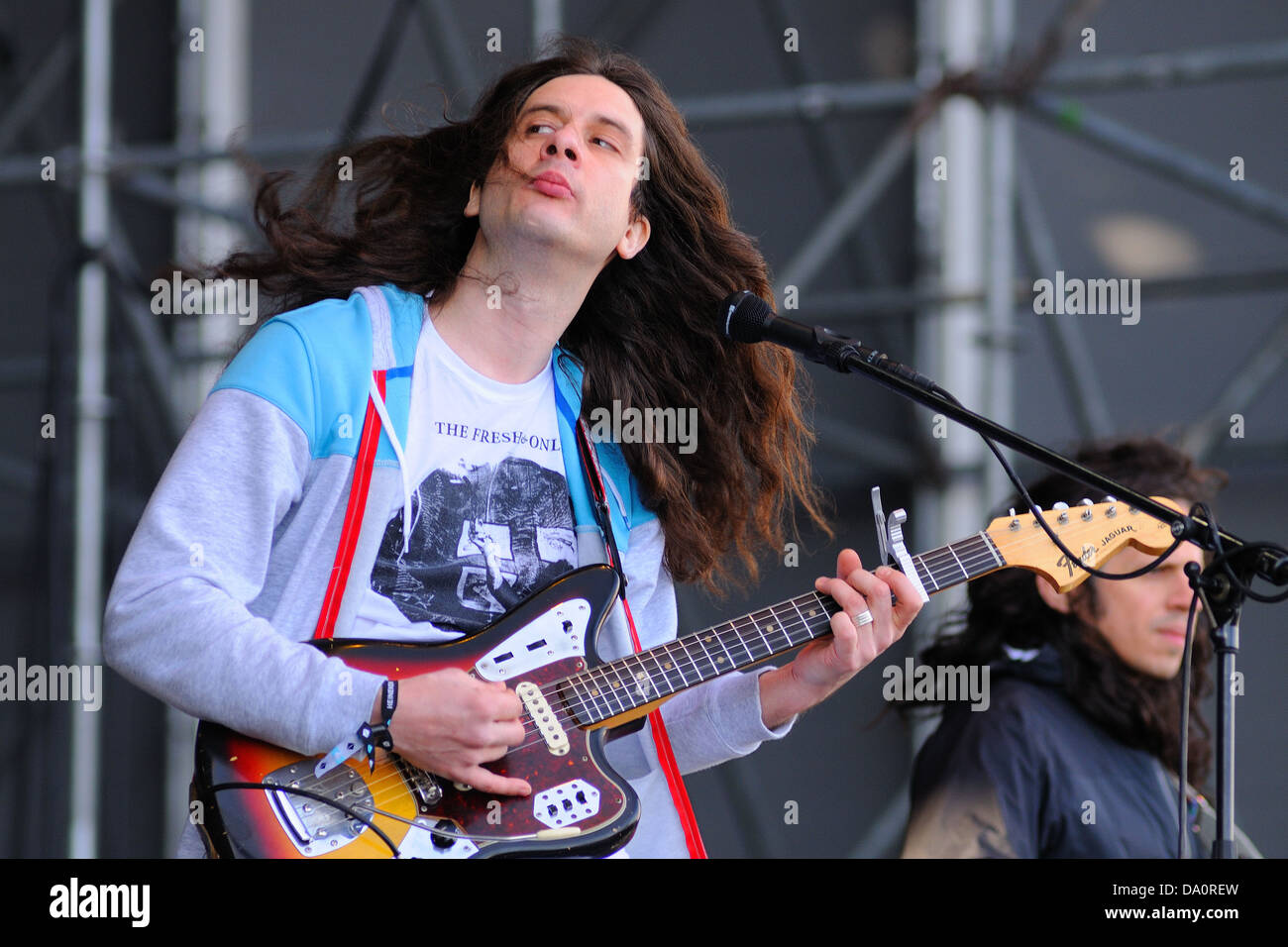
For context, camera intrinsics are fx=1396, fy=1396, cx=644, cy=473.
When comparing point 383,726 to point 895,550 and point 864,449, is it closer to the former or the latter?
point 895,550

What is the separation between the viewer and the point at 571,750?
226 centimetres

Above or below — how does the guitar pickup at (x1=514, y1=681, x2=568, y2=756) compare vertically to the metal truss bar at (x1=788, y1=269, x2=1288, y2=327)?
below

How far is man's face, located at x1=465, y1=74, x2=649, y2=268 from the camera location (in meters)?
2.53

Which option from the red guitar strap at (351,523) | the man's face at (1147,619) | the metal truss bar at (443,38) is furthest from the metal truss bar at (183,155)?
the man's face at (1147,619)

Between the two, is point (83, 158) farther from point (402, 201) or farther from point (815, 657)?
point (815, 657)

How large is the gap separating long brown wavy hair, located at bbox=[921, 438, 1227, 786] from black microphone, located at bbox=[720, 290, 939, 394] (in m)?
1.48

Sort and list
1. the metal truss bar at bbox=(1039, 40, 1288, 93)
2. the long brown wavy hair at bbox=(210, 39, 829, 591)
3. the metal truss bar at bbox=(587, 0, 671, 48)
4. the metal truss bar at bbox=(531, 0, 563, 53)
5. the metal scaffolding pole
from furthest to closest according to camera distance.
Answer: the metal truss bar at bbox=(587, 0, 671, 48)
the metal truss bar at bbox=(531, 0, 563, 53)
the metal scaffolding pole
the metal truss bar at bbox=(1039, 40, 1288, 93)
the long brown wavy hair at bbox=(210, 39, 829, 591)

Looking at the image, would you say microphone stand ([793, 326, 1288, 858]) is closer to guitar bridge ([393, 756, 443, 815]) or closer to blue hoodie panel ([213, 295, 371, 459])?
blue hoodie panel ([213, 295, 371, 459])

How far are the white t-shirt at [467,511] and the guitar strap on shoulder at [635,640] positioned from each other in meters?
0.06

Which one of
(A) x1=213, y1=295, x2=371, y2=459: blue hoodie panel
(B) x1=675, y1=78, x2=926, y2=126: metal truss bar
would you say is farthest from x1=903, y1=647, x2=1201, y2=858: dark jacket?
(B) x1=675, y1=78, x2=926, y2=126: metal truss bar

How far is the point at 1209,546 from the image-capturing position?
Result: 7.06 ft

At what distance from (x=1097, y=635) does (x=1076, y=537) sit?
3.60 feet

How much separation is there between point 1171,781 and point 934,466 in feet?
4.98
